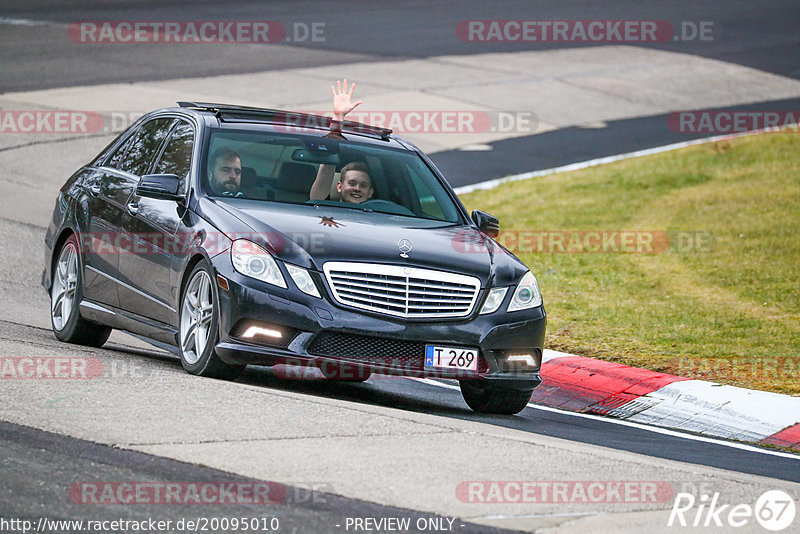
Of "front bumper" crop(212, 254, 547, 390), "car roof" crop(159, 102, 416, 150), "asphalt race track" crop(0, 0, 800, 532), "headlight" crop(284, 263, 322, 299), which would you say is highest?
"car roof" crop(159, 102, 416, 150)

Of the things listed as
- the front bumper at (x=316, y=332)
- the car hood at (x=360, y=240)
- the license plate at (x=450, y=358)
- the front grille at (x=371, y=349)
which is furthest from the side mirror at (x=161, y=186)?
the license plate at (x=450, y=358)

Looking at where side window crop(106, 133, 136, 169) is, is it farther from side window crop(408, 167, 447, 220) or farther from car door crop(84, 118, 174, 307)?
side window crop(408, 167, 447, 220)

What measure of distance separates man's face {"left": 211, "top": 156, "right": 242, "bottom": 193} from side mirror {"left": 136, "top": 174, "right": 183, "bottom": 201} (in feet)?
0.82

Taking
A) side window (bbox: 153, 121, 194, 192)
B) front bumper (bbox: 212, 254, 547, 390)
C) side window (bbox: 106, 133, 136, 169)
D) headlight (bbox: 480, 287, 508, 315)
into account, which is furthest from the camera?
side window (bbox: 106, 133, 136, 169)

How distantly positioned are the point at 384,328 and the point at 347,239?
624mm

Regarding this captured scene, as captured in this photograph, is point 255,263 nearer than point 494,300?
Yes

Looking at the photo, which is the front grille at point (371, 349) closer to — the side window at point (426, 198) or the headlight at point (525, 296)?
the headlight at point (525, 296)

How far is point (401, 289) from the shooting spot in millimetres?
8344

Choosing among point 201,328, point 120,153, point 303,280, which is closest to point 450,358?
point 303,280

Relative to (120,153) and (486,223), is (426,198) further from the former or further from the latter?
(120,153)

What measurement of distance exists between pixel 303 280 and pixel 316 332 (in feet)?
1.03

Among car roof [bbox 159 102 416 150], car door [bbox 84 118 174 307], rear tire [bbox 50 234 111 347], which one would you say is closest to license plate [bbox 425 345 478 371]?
car roof [bbox 159 102 416 150]

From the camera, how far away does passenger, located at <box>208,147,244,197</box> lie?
29.8ft

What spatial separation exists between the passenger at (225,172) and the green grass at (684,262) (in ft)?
12.0
